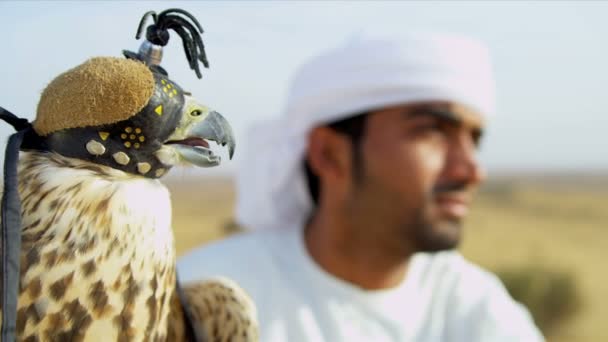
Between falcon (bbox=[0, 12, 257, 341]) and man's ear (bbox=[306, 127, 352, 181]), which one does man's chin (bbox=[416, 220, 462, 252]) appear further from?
falcon (bbox=[0, 12, 257, 341])

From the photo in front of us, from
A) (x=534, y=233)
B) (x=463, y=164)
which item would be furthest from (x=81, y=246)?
(x=534, y=233)

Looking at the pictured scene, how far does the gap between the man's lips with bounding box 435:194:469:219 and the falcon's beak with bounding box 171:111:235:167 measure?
212cm

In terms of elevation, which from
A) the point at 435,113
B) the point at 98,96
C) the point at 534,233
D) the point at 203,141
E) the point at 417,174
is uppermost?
the point at 98,96

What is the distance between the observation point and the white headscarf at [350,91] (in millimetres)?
3461

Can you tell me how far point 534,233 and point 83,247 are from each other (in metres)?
24.4

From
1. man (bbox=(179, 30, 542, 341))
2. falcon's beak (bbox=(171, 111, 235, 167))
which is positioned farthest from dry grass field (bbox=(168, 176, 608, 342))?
falcon's beak (bbox=(171, 111, 235, 167))

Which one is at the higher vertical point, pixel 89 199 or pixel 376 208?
pixel 89 199

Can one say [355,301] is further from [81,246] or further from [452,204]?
[81,246]

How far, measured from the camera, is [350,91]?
3496 millimetres

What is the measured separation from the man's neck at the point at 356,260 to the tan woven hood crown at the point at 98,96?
2.36m

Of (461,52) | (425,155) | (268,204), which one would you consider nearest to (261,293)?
(268,204)

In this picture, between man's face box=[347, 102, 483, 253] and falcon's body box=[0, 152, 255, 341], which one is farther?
man's face box=[347, 102, 483, 253]

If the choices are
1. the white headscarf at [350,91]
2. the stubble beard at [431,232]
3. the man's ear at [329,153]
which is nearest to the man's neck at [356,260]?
the stubble beard at [431,232]

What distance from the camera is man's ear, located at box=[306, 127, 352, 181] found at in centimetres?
357
